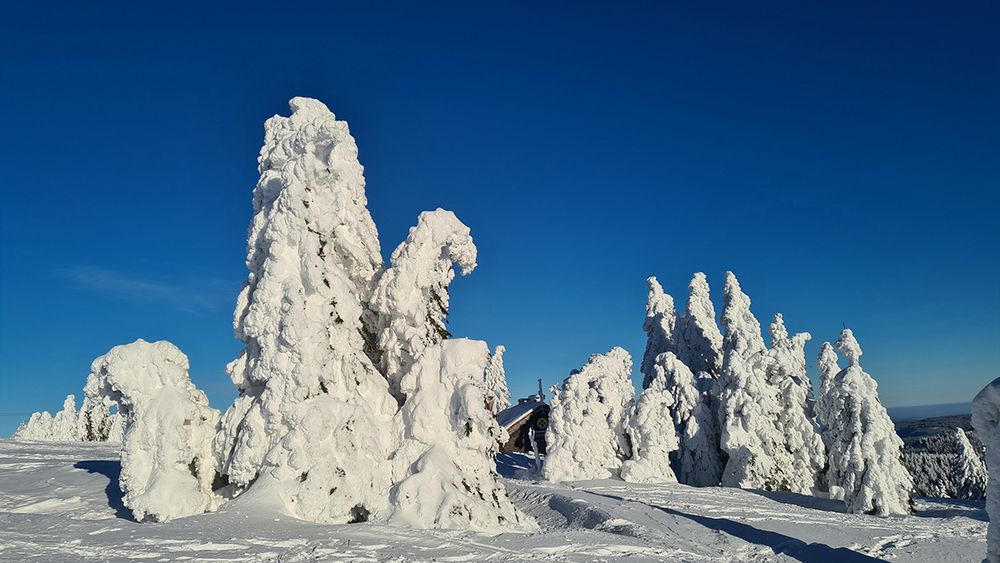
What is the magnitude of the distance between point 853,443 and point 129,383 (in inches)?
1096

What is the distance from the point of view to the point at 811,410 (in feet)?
126

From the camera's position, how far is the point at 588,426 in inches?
1395

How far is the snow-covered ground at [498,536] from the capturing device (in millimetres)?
10141

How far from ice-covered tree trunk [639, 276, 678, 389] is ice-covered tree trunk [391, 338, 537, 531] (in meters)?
31.7

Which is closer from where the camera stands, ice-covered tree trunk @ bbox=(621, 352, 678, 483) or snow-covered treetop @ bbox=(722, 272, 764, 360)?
ice-covered tree trunk @ bbox=(621, 352, 678, 483)

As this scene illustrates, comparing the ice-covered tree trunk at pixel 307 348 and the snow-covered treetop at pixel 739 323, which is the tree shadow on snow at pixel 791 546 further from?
the snow-covered treetop at pixel 739 323

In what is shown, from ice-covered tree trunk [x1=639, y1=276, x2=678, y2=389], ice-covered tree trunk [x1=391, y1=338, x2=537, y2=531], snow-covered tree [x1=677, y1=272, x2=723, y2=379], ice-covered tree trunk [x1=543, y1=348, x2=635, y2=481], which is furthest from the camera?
ice-covered tree trunk [x1=639, y1=276, x2=678, y2=389]

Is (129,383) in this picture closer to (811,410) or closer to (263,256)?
(263,256)

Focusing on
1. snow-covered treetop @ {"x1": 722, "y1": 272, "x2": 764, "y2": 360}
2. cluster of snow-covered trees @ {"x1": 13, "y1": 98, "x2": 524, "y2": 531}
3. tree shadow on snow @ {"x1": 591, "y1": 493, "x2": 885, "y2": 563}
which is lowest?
tree shadow on snow @ {"x1": 591, "y1": 493, "x2": 885, "y2": 563}

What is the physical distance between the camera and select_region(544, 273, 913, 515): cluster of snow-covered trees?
28172 mm

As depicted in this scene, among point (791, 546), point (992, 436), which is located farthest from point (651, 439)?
point (992, 436)

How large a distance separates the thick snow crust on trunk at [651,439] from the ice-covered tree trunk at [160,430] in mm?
24511

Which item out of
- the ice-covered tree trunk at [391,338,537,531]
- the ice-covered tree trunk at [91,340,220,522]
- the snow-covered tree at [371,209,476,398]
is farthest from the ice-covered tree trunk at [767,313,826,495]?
the ice-covered tree trunk at [91,340,220,522]

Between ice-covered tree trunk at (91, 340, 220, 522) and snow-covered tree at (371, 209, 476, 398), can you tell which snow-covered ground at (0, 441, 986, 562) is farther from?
snow-covered tree at (371, 209, 476, 398)
